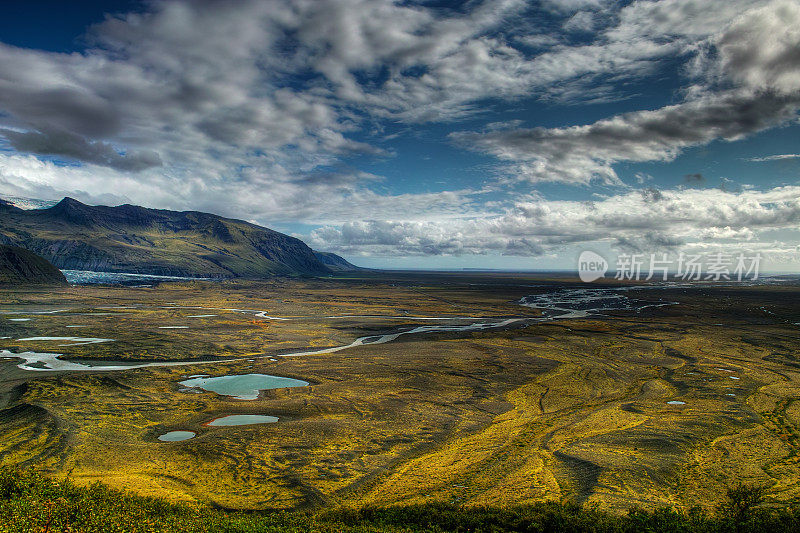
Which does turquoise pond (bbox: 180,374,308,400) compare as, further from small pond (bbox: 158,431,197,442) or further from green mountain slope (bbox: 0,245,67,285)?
green mountain slope (bbox: 0,245,67,285)

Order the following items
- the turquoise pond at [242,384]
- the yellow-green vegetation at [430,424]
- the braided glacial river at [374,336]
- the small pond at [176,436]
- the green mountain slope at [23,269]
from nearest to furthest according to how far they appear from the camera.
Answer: the yellow-green vegetation at [430,424] → the small pond at [176,436] → the turquoise pond at [242,384] → the braided glacial river at [374,336] → the green mountain slope at [23,269]

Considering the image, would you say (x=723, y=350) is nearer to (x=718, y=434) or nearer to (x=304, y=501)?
(x=718, y=434)

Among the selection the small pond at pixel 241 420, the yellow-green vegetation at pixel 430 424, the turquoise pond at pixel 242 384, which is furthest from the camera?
the turquoise pond at pixel 242 384

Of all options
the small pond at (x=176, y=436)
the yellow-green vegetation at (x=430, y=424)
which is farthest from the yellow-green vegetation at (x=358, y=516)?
the small pond at (x=176, y=436)

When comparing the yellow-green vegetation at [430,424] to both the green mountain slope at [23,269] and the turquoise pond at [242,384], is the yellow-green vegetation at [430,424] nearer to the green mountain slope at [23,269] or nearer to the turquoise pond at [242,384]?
the turquoise pond at [242,384]

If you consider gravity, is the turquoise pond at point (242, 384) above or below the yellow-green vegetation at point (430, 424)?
below

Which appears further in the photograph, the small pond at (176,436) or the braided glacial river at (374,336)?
the braided glacial river at (374,336)

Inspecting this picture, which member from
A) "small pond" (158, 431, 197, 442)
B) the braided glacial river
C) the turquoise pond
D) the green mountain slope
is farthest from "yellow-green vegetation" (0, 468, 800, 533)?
the green mountain slope
